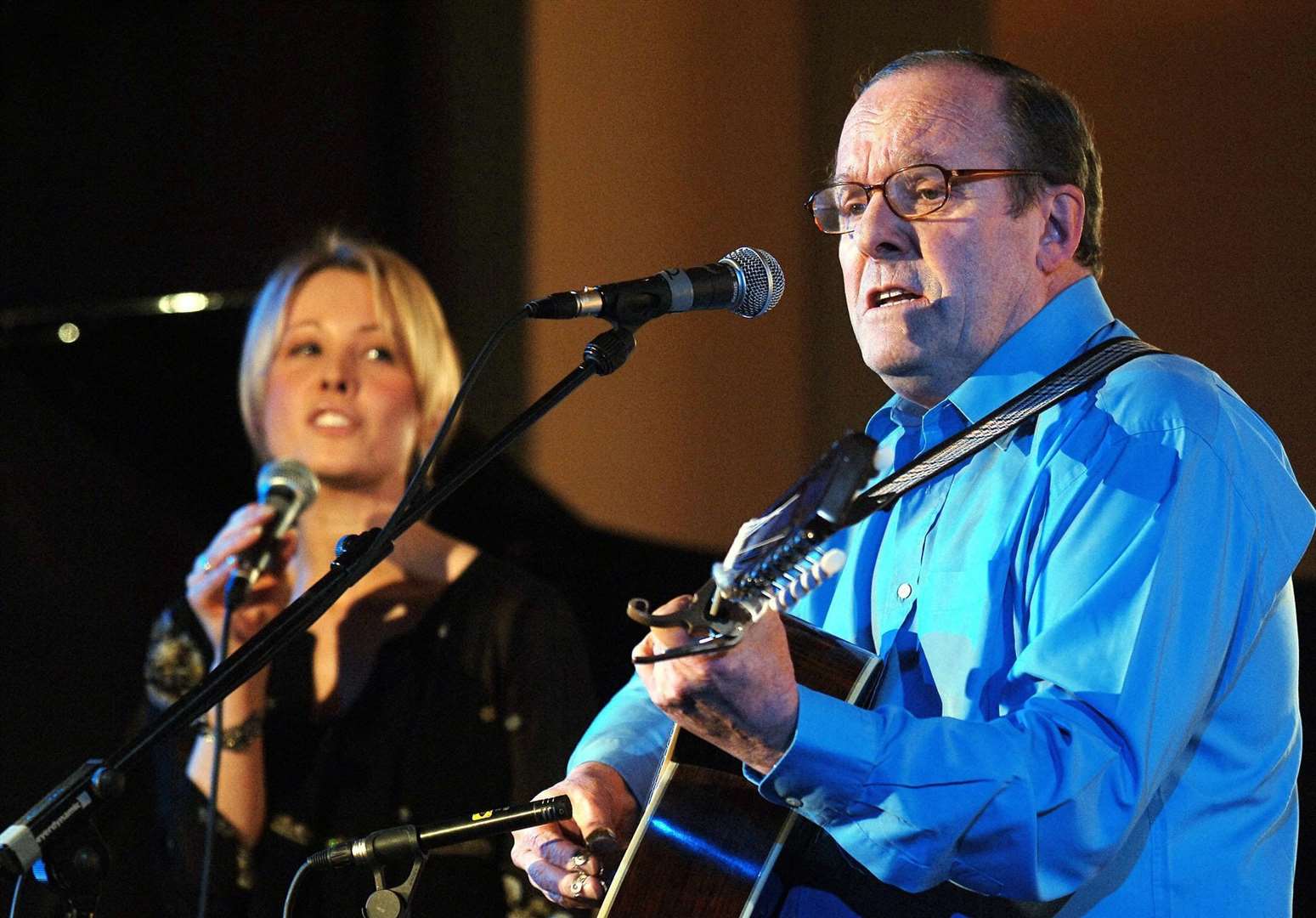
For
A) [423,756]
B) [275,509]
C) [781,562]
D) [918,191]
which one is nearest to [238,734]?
[423,756]

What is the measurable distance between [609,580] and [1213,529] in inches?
79.6

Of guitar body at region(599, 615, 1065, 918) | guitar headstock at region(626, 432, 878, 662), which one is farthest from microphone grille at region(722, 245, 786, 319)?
guitar headstock at region(626, 432, 878, 662)

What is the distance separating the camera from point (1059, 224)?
206 cm

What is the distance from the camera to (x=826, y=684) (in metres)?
1.72

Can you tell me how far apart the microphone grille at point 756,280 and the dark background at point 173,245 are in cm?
173

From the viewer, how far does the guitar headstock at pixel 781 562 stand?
127 cm

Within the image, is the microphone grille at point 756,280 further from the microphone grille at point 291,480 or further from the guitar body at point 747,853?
the microphone grille at point 291,480

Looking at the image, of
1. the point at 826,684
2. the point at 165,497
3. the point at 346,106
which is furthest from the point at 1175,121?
the point at 165,497

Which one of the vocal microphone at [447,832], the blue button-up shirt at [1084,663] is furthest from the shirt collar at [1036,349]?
the vocal microphone at [447,832]

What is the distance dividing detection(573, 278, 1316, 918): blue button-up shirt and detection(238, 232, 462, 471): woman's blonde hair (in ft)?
5.74

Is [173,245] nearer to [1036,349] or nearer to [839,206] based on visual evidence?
[839,206]

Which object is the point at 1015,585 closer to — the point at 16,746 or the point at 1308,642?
the point at 1308,642

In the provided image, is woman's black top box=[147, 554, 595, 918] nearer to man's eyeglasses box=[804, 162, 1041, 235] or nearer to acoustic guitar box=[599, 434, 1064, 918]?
acoustic guitar box=[599, 434, 1064, 918]

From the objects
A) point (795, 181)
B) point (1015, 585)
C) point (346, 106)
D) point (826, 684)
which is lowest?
point (826, 684)
